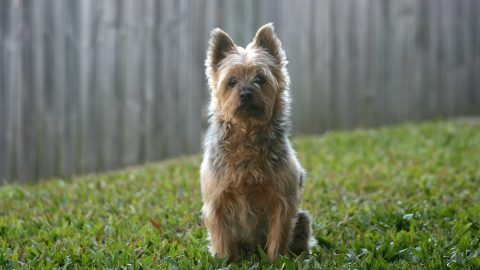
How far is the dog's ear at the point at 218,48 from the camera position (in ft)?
18.9

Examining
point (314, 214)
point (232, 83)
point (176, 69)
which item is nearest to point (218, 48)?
point (232, 83)

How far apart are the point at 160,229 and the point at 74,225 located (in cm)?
84

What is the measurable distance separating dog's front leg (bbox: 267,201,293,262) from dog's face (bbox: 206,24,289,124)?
0.71 m

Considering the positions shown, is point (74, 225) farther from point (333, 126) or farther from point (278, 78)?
point (333, 126)

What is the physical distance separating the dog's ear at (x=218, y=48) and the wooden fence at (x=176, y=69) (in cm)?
405

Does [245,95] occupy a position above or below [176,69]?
above

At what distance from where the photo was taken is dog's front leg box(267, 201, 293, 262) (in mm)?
5425

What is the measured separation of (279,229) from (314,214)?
1.84 metres

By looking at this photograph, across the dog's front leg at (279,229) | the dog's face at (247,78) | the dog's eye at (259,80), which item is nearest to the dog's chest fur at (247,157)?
the dog's face at (247,78)

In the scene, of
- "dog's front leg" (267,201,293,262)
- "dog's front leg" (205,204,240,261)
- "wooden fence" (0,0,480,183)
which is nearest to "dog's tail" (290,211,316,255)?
"dog's front leg" (267,201,293,262)

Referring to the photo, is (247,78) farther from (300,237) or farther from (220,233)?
(300,237)

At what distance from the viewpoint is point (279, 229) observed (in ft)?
17.8

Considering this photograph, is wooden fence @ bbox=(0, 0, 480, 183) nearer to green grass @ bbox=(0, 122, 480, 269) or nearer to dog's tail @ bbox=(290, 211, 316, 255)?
green grass @ bbox=(0, 122, 480, 269)

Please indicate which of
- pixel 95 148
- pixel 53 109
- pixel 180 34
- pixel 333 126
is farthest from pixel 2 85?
pixel 333 126
